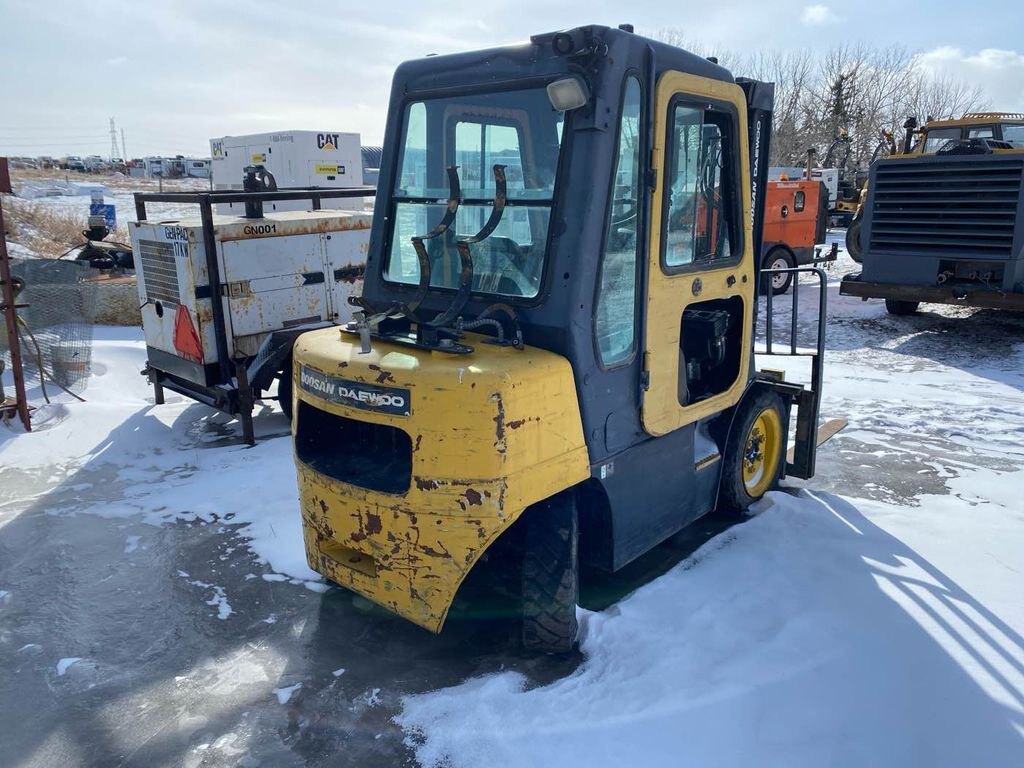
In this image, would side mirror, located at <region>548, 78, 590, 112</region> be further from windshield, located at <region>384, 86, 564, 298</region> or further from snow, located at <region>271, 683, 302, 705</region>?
snow, located at <region>271, 683, 302, 705</region>

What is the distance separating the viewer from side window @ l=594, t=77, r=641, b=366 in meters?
3.35

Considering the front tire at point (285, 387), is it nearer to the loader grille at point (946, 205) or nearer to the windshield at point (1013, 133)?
the loader grille at point (946, 205)

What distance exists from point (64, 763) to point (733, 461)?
357 cm

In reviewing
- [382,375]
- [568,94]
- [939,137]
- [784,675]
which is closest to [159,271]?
[382,375]

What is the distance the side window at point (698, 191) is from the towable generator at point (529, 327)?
0.01m

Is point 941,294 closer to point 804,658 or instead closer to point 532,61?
point 804,658

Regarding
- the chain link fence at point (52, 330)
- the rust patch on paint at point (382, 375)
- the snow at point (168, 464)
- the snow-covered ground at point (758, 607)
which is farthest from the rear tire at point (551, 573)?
the chain link fence at point (52, 330)

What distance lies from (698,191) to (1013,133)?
9.52m

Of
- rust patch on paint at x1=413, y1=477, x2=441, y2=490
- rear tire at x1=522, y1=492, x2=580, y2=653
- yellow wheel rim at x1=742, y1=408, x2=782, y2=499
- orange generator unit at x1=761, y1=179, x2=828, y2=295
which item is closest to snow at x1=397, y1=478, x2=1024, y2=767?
rear tire at x1=522, y1=492, x2=580, y2=653

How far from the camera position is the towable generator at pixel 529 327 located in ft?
10.3

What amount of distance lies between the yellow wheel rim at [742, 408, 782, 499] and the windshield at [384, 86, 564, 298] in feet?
7.37

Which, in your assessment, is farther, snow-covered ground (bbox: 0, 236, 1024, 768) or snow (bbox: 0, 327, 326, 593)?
snow (bbox: 0, 327, 326, 593)

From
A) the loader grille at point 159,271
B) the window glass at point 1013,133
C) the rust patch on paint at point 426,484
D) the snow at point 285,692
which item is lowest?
the snow at point 285,692

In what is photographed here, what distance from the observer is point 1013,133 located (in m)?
10.9
